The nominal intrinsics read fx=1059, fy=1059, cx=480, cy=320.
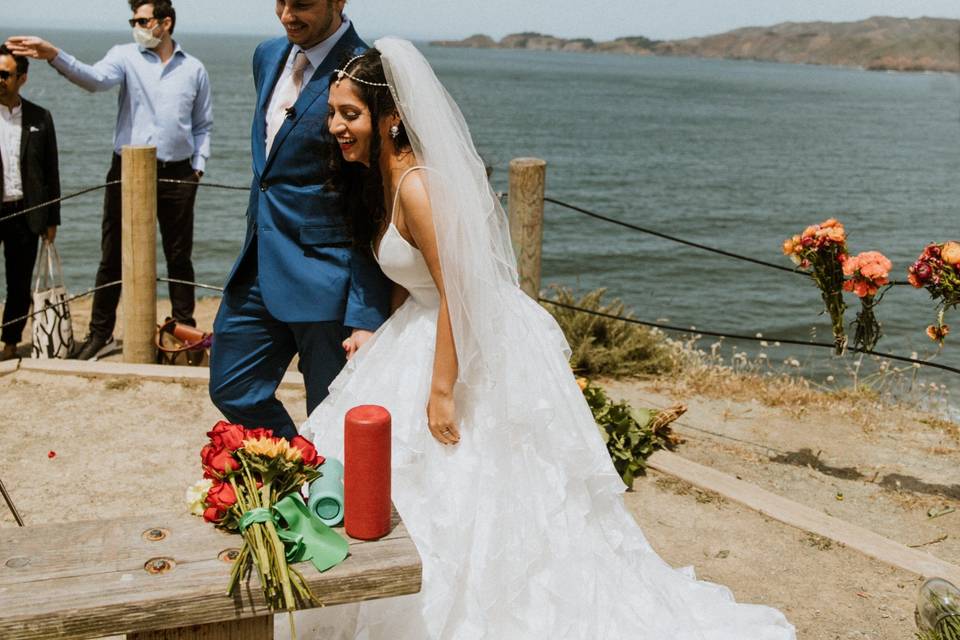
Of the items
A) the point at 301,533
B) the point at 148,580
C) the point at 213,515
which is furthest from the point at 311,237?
the point at 148,580

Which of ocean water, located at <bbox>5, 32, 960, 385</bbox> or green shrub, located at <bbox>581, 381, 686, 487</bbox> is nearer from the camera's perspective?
green shrub, located at <bbox>581, 381, 686, 487</bbox>

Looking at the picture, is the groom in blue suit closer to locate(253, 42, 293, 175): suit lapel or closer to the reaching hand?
locate(253, 42, 293, 175): suit lapel

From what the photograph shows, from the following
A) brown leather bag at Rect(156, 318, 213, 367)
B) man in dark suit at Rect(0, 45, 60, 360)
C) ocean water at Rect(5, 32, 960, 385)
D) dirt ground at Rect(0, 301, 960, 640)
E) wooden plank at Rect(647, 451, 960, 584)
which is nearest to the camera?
dirt ground at Rect(0, 301, 960, 640)

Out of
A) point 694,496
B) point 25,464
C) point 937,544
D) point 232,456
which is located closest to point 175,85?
point 25,464

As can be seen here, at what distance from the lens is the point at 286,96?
4035 mm

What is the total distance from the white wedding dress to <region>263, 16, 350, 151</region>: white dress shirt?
0.79m

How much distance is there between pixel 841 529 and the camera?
16.0 feet

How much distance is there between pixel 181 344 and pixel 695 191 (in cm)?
2825

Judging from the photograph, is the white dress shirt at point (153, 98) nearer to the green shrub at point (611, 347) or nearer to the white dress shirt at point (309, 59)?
the green shrub at point (611, 347)

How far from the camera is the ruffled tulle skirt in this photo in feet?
11.2

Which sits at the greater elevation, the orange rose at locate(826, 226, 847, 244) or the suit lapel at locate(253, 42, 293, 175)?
the suit lapel at locate(253, 42, 293, 175)

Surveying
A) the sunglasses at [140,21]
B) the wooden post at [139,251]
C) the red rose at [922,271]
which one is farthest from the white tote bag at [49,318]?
the red rose at [922,271]

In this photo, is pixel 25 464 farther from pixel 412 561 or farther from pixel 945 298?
pixel 945 298

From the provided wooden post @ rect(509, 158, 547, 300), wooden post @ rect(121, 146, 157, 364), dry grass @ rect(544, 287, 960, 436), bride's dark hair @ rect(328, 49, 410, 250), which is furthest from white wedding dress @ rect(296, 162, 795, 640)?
dry grass @ rect(544, 287, 960, 436)
